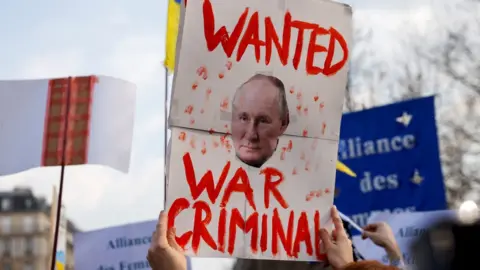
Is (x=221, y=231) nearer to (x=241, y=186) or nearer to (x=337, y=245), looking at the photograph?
(x=241, y=186)

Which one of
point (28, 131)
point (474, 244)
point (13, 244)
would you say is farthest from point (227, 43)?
point (13, 244)

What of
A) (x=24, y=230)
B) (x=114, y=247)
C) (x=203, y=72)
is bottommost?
(x=24, y=230)

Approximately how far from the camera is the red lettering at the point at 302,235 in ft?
9.31

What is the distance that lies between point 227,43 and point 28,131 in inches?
127

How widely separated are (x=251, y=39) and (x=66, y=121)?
3302mm

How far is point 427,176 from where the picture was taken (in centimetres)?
620

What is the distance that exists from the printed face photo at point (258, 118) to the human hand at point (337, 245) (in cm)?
32

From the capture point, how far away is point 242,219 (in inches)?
109

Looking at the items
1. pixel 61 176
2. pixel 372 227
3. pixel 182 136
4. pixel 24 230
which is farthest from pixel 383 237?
pixel 24 230

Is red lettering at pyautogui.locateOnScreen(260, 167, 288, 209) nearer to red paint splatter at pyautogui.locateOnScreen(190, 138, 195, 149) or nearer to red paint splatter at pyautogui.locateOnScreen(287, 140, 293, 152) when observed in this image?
red paint splatter at pyautogui.locateOnScreen(287, 140, 293, 152)

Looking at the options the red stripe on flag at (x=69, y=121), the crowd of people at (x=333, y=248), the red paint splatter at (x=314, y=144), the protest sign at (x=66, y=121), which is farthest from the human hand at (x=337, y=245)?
the red stripe on flag at (x=69, y=121)

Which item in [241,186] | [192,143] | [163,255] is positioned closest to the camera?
[163,255]

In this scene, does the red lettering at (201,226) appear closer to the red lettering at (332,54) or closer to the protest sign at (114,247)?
the red lettering at (332,54)

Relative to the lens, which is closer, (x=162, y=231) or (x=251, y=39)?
(x=162, y=231)
